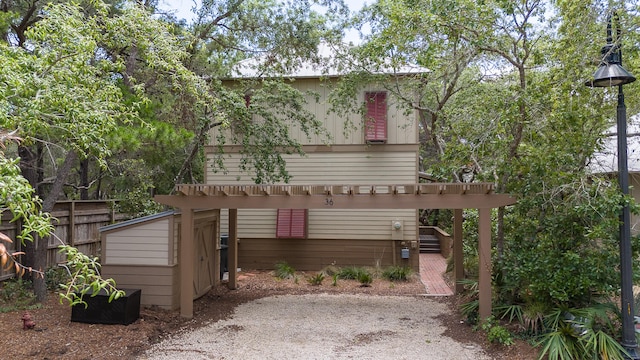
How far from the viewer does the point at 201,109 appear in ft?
31.4

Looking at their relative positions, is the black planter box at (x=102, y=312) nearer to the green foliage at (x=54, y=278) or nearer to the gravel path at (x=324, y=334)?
the gravel path at (x=324, y=334)

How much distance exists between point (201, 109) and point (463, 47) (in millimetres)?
5601

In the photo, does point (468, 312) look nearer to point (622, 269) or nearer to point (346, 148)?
point (622, 269)

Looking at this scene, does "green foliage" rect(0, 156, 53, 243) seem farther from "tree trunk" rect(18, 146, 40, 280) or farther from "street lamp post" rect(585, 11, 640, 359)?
"tree trunk" rect(18, 146, 40, 280)

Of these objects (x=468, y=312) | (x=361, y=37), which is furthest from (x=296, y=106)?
(x=468, y=312)

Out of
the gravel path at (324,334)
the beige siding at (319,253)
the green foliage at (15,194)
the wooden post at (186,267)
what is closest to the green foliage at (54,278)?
the wooden post at (186,267)

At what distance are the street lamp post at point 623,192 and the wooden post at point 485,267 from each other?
2.04 m

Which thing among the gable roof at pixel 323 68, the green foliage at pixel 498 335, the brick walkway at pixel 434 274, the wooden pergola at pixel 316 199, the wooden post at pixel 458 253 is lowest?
the brick walkway at pixel 434 274

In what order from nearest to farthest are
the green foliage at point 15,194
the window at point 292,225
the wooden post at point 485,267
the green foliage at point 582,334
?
the green foliage at point 15,194 → the green foliage at point 582,334 → the wooden post at point 485,267 → the window at point 292,225

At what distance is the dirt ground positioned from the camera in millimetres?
6086

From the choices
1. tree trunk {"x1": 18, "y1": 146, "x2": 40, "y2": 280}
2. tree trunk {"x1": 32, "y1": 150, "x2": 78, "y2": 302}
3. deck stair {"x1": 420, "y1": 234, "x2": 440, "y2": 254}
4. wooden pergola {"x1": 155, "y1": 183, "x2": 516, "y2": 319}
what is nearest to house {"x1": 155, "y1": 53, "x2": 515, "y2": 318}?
wooden pergola {"x1": 155, "y1": 183, "x2": 516, "y2": 319}

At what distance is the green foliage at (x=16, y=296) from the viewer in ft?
25.5

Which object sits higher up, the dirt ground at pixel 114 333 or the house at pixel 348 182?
the house at pixel 348 182

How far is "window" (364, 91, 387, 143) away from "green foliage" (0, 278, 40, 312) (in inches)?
331
